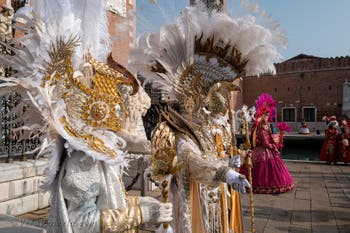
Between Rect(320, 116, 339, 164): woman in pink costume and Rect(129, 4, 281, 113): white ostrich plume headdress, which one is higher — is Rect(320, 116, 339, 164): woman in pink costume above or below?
below

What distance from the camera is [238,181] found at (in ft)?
7.85

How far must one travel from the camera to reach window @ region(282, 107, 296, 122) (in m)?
36.4

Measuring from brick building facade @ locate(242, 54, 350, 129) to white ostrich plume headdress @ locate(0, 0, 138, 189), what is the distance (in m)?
36.2

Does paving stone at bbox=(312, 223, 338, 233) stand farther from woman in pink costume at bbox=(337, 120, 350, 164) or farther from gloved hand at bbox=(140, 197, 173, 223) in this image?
woman in pink costume at bbox=(337, 120, 350, 164)

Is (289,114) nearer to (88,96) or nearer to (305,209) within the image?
(305,209)

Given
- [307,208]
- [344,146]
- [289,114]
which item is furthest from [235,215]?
[289,114]

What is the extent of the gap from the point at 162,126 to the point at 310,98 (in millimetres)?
36565

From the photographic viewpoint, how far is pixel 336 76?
34.7 meters

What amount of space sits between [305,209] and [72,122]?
5.58 metres

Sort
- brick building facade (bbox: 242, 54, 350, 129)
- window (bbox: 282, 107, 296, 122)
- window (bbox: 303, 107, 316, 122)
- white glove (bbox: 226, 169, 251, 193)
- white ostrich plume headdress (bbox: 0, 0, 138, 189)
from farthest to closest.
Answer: window (bbox: 282, 107, 296, 122)
window (bbox: 303, 107, 316, 122)
brick building facade (bbox: 242, 54, 350, 129)
white glove (bbox: 226, 169, 251, 193)
white ostrich plume headdress (bbox: 0, 0, 138, 189)

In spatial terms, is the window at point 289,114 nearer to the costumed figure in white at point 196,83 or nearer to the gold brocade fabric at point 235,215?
the gold brocade fabric at point 235,215

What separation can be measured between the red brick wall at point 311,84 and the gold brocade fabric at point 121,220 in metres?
36.9

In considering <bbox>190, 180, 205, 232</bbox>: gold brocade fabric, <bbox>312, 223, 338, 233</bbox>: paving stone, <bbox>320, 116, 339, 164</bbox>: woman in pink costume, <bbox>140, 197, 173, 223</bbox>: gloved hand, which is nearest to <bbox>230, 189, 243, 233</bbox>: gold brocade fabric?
<bbox>190, 180, 205, 232</bbox>: gold brocade fabric

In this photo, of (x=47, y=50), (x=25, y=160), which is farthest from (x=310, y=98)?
(x=47, y=50)
